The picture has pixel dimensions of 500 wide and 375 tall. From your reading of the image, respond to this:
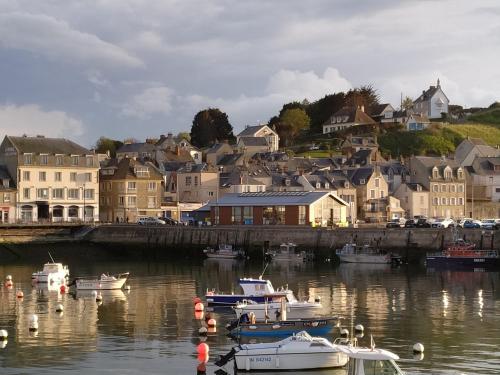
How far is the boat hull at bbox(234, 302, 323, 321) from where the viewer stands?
143 ft

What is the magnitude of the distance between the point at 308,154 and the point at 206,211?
53024 mm

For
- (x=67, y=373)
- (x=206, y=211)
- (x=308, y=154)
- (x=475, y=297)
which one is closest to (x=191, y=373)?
(x=67, y=373)

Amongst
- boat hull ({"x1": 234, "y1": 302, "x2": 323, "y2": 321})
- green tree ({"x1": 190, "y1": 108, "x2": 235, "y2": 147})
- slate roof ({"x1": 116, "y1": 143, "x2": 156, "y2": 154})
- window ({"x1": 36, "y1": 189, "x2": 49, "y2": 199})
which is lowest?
boat hull ({"x1": 234, "y1": 302, "x2": 323, "y2": 321})

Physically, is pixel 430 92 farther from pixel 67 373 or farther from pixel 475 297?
pixel 67 373

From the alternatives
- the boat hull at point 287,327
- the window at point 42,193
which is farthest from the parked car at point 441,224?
the boat hull at point 287,327

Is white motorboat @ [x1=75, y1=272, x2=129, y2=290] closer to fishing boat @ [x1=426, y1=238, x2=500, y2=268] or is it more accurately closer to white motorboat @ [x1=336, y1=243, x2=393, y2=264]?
white motorboat @ [x1=336, y1=243, x2=393, y2=264]

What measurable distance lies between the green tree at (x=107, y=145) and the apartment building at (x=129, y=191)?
198 ft

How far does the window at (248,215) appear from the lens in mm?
100812

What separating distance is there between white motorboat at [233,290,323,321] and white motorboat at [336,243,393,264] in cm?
3616

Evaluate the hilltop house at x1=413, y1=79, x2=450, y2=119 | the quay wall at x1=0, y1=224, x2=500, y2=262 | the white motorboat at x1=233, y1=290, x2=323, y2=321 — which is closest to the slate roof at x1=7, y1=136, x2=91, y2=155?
the quay wall at x1=0, y1=224, x2=500, y2=262

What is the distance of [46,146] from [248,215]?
94.5ft

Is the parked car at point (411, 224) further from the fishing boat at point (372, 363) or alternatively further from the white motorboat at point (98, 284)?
the fishing boat at point (372, 363)

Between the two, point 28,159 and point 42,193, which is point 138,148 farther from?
point 28,159

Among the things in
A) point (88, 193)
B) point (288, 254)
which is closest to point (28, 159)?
point (88, 193)
